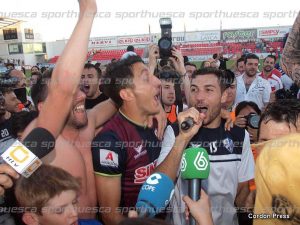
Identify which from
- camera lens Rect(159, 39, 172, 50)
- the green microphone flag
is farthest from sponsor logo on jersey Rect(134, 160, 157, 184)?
camera lens Rect(159, 39, 172, 50)

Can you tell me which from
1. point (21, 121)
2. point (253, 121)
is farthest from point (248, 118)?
point (21, 121)

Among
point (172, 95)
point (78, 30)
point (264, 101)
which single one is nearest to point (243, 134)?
point (78, 30)

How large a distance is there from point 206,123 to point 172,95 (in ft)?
6.67

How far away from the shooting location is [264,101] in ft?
20.4

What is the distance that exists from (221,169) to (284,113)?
0.58 meters

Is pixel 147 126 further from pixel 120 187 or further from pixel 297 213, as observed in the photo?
pixel 297 213

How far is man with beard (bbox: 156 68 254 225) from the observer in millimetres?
2258

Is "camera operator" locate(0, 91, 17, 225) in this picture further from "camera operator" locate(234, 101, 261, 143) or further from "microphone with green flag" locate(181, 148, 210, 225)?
"camera operator" locate(234, 101, 261, 143)

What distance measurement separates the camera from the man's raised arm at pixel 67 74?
1.66 meters

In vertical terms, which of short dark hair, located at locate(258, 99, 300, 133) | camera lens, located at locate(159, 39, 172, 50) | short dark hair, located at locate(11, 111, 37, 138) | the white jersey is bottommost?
the white jersey

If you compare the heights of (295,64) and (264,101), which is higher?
(295,64)

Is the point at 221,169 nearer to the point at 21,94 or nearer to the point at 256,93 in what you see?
the point at 256,93

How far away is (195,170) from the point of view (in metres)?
1.65

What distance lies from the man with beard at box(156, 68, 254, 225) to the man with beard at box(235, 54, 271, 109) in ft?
12.1
